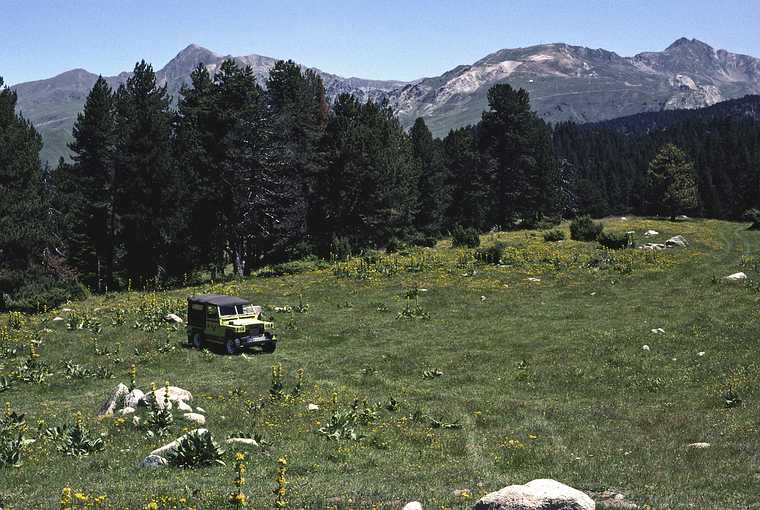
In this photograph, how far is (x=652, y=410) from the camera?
20.1 m

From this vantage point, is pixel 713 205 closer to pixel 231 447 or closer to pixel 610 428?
pixel 610 428

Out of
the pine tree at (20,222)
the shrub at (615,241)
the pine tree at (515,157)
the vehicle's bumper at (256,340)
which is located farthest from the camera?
the pine tree at (515,157)

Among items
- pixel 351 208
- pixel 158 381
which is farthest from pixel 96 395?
pixel 351 208

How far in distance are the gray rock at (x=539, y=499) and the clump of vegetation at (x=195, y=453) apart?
7.12 meters

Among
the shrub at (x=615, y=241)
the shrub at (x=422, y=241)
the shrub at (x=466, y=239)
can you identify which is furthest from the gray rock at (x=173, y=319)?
the shrub at (x=615, y=241)

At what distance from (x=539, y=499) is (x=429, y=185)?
243 feet

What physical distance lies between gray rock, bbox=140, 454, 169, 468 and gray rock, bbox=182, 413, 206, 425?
373 centimetres

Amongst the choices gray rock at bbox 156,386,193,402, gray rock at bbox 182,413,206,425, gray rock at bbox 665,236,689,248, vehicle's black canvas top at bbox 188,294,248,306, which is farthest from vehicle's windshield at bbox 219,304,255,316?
gray rock at bbox 665,236,689,248

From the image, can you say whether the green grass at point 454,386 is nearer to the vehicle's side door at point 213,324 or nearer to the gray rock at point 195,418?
the gray rock at point 195,418

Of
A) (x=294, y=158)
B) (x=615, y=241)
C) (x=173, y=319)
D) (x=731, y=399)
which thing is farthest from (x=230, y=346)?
(x=615, y=241)

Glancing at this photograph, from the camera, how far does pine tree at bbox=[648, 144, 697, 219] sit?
88688 millimetres

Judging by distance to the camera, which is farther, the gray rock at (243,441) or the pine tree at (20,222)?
the pine tree at (20,222)

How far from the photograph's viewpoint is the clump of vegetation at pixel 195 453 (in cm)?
1459

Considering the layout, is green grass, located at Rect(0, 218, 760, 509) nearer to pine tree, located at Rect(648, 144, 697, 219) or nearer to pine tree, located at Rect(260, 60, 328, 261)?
pine tree, located at Rect(260, 60, 328, 261)
